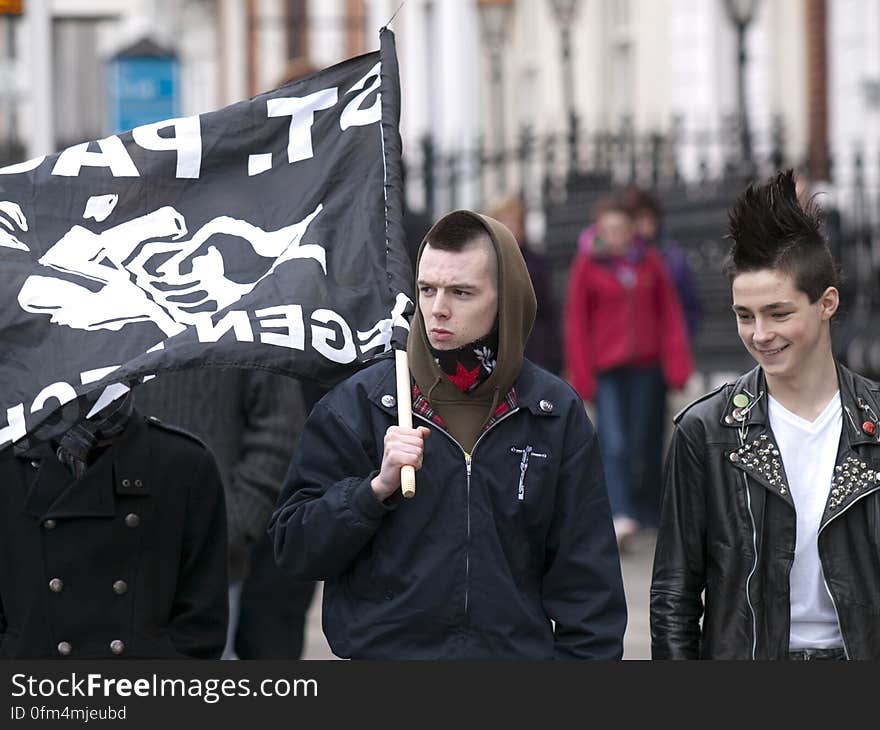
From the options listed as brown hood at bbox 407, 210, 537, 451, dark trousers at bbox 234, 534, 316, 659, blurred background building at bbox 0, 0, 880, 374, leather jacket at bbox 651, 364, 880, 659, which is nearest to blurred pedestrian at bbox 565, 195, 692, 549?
blurred background building at bbox 0, 0, 880, 374

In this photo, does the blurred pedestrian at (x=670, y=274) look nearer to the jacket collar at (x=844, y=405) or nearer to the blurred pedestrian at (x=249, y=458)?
the blurred pedestrian at (x=249, y=458)

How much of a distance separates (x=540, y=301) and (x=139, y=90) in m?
6.74

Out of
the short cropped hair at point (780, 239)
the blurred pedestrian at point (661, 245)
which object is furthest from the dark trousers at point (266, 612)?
the blurred pedestrian at point (661, 245)

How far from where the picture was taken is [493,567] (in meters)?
4.35

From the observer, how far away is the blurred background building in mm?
15500

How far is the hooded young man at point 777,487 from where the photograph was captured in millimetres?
4418

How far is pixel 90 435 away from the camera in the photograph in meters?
4.65

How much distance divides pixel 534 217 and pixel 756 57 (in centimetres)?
330

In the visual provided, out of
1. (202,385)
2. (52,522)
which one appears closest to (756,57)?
(202,385)

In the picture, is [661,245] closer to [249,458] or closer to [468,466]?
[249,458]

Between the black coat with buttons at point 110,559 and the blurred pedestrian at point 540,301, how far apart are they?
5.51m

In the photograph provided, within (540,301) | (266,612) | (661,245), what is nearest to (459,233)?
(266,612)

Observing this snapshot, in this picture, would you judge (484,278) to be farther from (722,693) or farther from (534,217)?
(534,217)

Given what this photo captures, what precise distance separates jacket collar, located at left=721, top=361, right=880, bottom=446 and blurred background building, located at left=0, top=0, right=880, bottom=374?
4.27m
